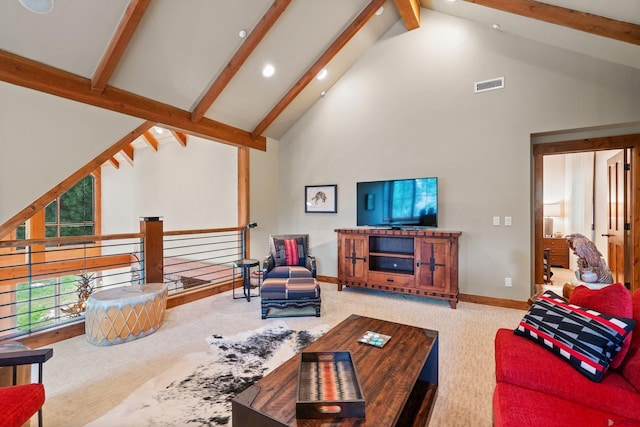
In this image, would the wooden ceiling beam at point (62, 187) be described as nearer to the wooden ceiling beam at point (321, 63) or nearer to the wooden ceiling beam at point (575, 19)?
the wooden ceiling beam at point (321, 63)

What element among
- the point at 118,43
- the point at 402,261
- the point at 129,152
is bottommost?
the point at 402,261

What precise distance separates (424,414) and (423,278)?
2.60 m

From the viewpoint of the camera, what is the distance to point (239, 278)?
17.0ft

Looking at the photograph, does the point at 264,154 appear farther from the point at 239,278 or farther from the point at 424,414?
the point at 424,414

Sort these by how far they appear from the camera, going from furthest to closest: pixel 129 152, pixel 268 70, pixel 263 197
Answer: pixel 129 152
pixel 263 197
pixel 268 70

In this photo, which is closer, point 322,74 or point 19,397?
point 19,397

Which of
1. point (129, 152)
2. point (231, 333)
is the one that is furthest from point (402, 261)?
point (129, 152)

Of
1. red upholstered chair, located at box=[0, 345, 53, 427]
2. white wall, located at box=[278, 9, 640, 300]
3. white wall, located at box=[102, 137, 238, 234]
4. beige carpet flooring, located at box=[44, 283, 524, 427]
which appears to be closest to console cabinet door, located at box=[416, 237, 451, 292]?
beige carpet flooring, located at box=[44, 283, 524, 427]

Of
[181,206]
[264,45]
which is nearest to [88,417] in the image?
[264,45]

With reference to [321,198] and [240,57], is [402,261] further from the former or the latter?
[240,57]

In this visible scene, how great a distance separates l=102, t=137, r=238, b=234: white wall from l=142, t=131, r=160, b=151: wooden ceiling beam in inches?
7.5

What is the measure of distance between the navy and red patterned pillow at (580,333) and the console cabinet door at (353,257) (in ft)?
9.15

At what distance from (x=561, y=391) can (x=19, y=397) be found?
249cm

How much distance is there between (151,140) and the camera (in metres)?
7.88
